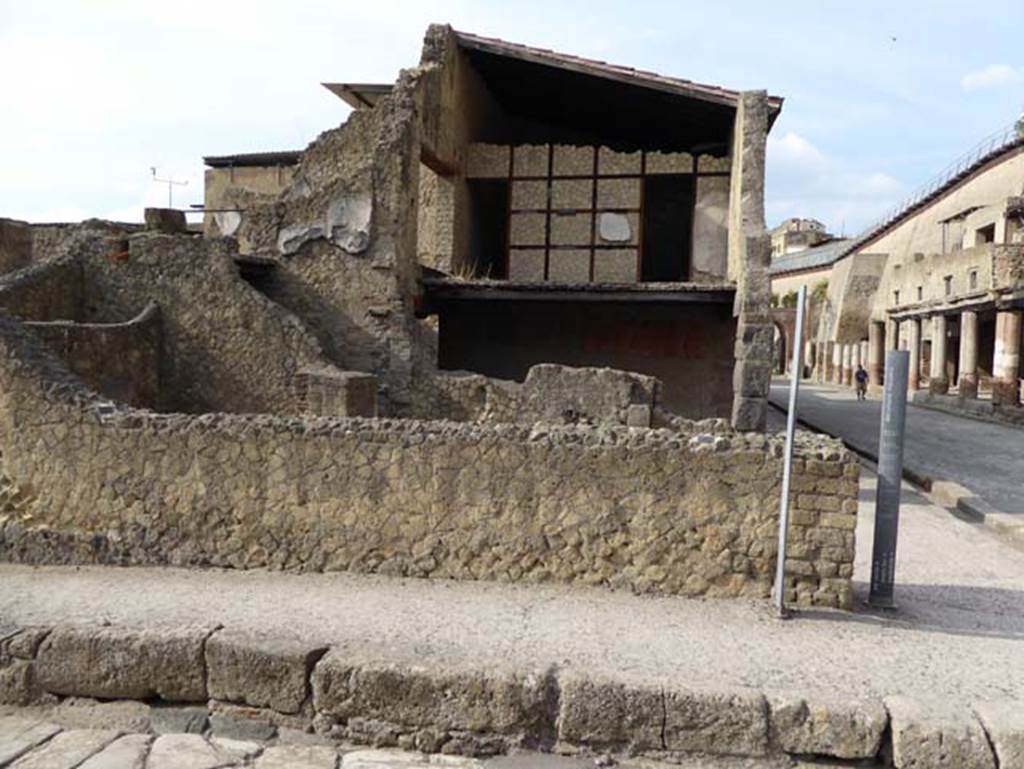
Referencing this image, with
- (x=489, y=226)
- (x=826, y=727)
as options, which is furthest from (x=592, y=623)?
(x=489, y=226)

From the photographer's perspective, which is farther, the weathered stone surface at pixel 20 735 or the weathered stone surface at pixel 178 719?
the weathered stone surface at pixel 178 719

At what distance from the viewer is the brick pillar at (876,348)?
1320 inches

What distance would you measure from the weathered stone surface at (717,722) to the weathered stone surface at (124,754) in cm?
254

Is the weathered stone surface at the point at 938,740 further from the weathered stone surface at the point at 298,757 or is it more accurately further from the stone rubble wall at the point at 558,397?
the stone rubble wall at the point at 558,397

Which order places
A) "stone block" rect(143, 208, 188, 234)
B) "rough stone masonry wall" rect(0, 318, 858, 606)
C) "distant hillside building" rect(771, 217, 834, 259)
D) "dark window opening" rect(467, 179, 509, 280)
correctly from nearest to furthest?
"rough stone masonry wall" rect(0, 318, 858, 606) < "stone block" rect(143, 208, 188, 234) < "dark window opening" rect(467, 179, 509, 280) < "distant hillside building" rect(771, 217, 834, 259)

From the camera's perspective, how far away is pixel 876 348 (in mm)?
Answer: 35000

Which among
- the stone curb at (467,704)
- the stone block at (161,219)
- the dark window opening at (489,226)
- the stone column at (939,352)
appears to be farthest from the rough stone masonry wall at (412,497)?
the stone column at (939,352)

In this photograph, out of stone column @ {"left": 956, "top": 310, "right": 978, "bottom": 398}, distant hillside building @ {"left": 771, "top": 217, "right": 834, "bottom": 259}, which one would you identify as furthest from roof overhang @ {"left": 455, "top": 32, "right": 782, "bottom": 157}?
distant hillside building @ {"left": 771, "top": 217, "right": 834, "bottom": 259}

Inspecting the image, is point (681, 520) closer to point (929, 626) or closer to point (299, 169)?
point (929, 626)

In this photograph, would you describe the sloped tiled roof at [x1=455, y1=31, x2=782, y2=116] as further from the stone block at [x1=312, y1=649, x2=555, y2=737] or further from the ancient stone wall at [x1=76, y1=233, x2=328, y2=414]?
the stone block at [x1=312, y1=649, x2=555, y2=737]

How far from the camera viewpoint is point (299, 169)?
500 inches

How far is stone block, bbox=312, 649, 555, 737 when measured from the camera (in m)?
3.84

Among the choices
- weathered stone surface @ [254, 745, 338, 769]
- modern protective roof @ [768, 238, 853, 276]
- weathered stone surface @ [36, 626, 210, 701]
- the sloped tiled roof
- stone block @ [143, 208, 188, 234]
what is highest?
modern protective roof @ [768, 238, 853, 276]

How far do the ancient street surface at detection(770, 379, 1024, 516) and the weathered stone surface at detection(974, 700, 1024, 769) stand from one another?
6.11 metres
